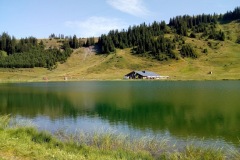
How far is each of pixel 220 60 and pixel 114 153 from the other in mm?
180160

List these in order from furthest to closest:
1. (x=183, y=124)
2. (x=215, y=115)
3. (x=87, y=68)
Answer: (x=87, y=68) < (x=215, y=115) < (x=183, y=124)

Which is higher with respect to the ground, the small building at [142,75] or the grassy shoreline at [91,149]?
the small building at [142,75]

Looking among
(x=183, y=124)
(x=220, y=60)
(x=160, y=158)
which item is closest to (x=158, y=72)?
(x=220, y=60)

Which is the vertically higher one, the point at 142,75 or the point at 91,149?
the point at 142,75

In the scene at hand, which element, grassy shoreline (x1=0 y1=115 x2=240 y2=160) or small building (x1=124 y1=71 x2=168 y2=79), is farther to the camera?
small building (x1=124 y1=71 x2=168 y2=79)

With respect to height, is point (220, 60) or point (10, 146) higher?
point (220, 60)

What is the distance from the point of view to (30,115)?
45000mm

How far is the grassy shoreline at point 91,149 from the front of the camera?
57.6 feet

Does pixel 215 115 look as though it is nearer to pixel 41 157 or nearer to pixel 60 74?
pixel 41 157

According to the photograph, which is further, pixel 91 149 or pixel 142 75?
pixel 142 75

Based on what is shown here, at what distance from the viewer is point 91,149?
20.5 meters

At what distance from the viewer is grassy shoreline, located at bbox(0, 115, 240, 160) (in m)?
17.5

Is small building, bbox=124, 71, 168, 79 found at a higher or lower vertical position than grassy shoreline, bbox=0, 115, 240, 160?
higher

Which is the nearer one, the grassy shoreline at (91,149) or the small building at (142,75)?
the grassy shoreline at (91,149)
